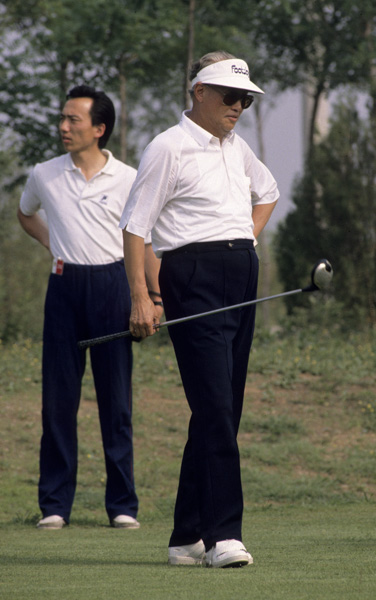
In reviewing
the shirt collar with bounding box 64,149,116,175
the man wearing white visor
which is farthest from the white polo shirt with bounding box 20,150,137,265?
the man wearing white visor

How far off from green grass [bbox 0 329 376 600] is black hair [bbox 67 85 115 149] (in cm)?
249

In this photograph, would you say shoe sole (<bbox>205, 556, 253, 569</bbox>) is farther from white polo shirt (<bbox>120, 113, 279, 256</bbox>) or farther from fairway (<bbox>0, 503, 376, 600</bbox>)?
white polo shirt (<bbox>120, 113, 279, 256</bbox>)

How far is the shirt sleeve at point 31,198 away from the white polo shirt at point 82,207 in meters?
0.01

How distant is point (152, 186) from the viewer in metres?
4.17

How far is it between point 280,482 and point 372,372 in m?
3.16

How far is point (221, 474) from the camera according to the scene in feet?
13.2

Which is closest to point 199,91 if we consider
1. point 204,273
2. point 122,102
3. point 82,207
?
point 204,273

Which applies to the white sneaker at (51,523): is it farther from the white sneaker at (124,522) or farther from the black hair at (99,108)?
the black hair at (99,108)

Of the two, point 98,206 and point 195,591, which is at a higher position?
point 98,206

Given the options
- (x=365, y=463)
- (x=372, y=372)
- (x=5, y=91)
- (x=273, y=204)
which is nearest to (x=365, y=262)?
(x=372, y=372)

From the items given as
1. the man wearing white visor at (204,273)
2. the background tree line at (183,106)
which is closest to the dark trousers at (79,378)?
the man wearing white visor at (204,273)

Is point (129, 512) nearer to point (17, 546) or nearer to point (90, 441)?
point (17, 546)

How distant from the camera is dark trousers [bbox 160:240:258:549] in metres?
4.03

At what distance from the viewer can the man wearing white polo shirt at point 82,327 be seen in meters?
6.09
